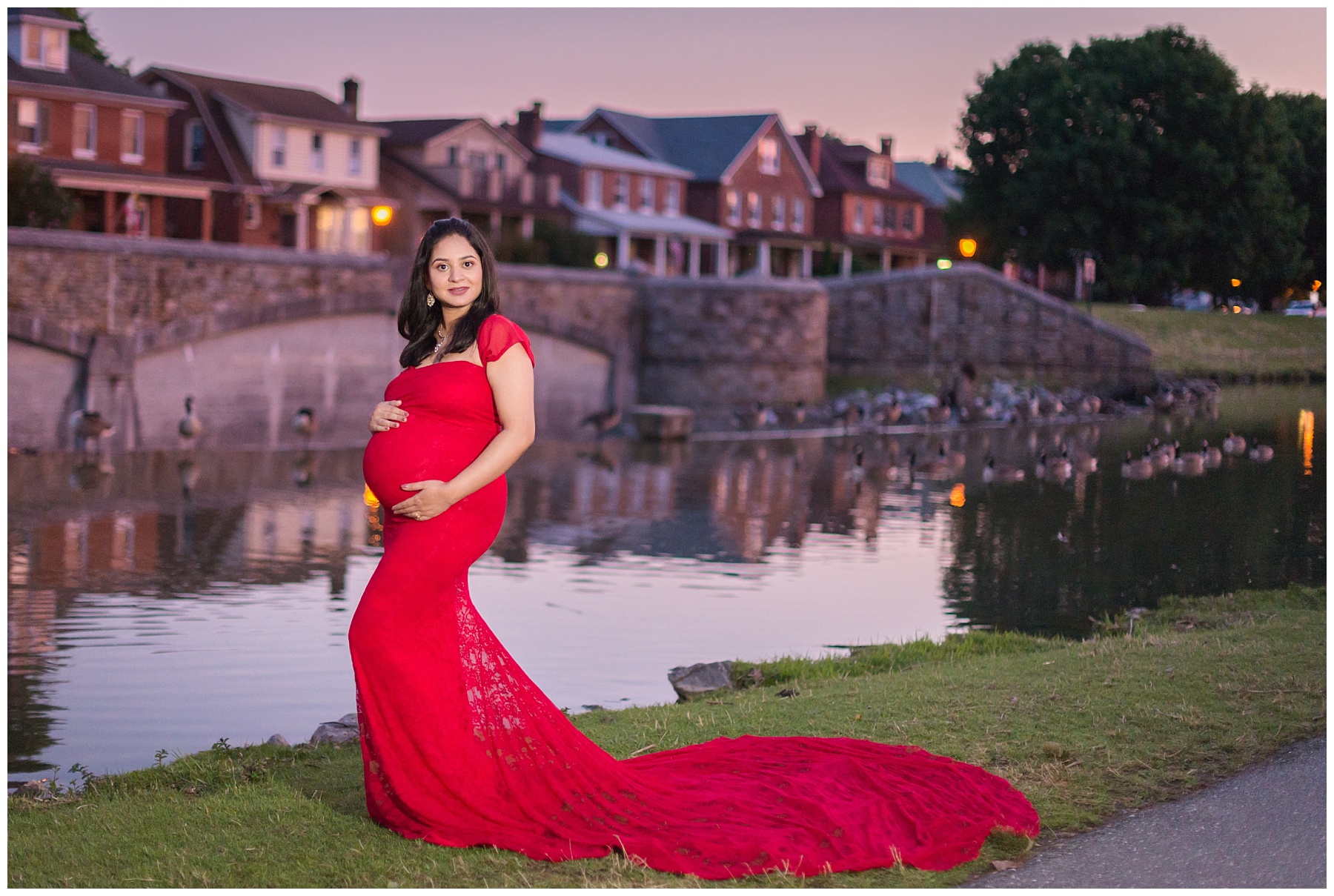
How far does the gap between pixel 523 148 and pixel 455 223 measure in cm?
5472

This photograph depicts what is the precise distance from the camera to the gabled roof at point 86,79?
42125 mm

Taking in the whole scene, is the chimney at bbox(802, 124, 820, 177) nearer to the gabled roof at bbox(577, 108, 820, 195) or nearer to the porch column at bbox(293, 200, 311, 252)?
the gabled roof at bbox(577, 108, 820, 195)

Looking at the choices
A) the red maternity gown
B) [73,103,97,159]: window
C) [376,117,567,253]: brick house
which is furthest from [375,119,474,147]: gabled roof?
the red maternity gown

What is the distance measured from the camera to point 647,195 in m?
65.1

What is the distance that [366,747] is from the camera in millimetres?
5727

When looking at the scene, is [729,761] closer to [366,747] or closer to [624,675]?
[366,747]

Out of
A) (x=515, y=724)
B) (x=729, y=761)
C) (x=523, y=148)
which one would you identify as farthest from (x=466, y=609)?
(x=523, y=148)

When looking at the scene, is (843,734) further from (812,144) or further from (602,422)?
(812,144)

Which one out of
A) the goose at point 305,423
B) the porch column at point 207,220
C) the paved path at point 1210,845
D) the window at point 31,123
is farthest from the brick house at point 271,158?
the paved path at point 1210,845

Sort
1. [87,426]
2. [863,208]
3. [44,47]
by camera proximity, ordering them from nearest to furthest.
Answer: [87,426]
[44,47]
[863,208]

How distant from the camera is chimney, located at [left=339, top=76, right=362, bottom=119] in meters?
55.2

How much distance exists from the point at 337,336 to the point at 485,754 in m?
27.1

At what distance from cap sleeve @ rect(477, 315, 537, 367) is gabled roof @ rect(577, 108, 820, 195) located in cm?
6205

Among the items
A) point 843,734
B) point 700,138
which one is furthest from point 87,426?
point 700,138
